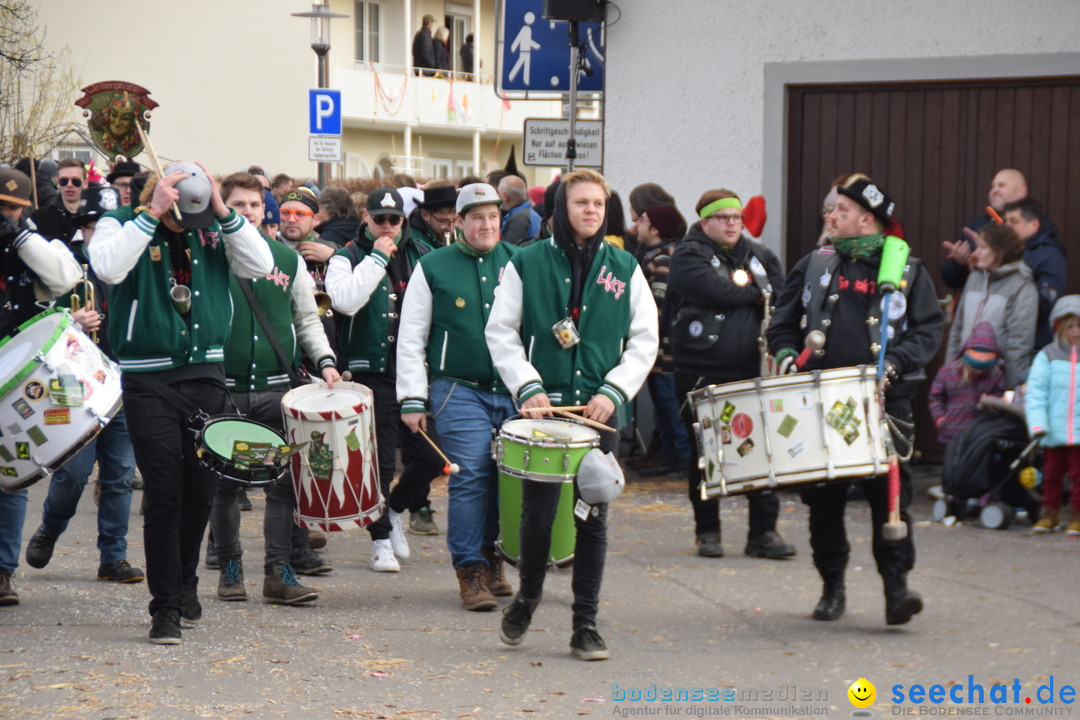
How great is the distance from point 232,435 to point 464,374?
1402mm

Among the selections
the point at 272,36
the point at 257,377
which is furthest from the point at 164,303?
the point at 272,36

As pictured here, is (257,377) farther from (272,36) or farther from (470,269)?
(272,36)

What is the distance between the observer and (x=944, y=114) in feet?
36.8

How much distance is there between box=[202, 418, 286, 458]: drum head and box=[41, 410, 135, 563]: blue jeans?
5.11ft

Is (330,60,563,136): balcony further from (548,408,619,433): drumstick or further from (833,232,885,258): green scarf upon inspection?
(548,408,619,433): drumstick

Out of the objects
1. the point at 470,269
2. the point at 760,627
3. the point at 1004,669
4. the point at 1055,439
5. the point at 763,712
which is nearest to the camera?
the point at 763,712

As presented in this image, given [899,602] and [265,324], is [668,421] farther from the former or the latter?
[899,602]

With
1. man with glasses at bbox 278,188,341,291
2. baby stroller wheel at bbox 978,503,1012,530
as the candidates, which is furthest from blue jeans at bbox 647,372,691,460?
man with glasses at bbox 278,188,341,291

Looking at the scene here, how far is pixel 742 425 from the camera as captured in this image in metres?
6.92

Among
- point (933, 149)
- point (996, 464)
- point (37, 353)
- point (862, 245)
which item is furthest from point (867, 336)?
point (933, 149)

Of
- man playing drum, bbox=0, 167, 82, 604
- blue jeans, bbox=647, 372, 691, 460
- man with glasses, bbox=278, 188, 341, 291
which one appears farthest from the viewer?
blue jeans, bbox=647, 372, 691, 460

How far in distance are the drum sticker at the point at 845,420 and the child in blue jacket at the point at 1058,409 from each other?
321 cm

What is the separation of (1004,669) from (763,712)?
1.23 metres

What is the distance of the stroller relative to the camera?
9.57 meters
